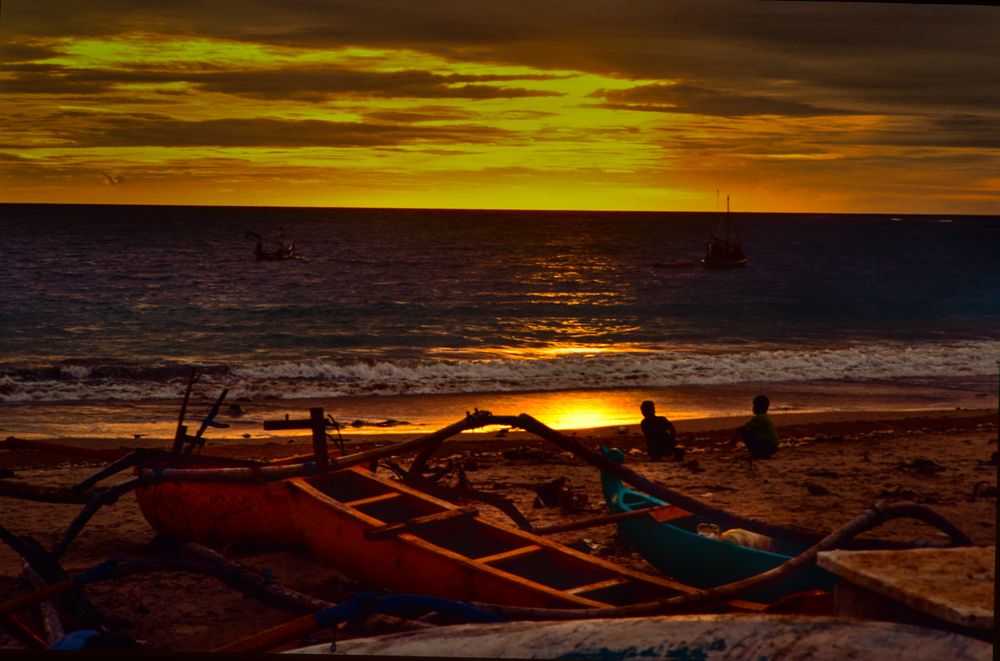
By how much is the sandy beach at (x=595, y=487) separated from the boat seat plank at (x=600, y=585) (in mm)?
1077

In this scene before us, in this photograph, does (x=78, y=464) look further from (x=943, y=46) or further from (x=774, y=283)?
(x=774, y=283)

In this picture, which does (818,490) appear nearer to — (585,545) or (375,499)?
(585,545)

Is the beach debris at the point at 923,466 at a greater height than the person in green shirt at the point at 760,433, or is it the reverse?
the person in green shirt at the point at 760,433

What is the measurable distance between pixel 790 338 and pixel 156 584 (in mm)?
14799

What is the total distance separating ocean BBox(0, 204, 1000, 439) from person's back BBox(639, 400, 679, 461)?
6.86 ft

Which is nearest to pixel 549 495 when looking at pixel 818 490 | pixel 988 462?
pixel 818 490

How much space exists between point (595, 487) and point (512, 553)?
2.77 metres

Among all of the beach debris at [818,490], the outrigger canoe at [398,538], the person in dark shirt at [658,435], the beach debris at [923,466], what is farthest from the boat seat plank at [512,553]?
the beach debris at [923,466]

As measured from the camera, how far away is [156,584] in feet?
16.6

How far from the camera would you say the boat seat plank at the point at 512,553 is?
4.34 meters

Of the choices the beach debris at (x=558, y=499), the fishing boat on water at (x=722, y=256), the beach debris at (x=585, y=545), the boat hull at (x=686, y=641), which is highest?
the fishing boat on water at (x=722, y=256)

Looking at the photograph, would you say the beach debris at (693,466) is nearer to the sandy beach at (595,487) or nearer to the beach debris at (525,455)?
the sandy beach at (595,487)

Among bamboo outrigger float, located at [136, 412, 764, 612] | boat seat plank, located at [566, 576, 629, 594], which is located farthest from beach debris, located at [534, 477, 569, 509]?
boat seat plank, located at [566, 576, 629, 594]

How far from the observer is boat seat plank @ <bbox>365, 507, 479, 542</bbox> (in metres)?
4.58
